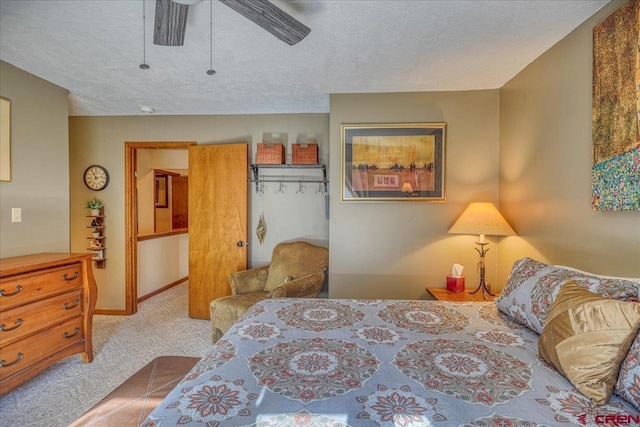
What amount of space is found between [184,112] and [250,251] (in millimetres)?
1884

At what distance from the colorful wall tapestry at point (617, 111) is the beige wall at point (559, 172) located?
8cm

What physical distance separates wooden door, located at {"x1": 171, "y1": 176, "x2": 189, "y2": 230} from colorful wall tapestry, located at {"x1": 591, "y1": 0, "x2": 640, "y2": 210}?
6.20 meters

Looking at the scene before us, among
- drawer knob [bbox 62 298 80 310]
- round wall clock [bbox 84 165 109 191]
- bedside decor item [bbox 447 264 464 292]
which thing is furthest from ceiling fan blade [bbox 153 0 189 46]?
round wall clock [bbox 84 165 109 191]

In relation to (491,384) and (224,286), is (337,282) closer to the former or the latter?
(224,286)

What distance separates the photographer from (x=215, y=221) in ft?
11.2

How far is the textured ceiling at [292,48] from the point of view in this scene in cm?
167

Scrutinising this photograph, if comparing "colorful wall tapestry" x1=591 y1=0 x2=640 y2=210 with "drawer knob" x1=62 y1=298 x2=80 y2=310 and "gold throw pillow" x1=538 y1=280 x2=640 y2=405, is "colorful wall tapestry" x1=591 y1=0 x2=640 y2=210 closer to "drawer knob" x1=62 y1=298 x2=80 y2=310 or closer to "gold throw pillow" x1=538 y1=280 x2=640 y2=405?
"gold throw pillow" x1=538 y1=280 x2=640 y2=405

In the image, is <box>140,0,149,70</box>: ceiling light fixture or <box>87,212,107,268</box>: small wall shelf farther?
<box>87,212,107,268</box>: small wall shelf

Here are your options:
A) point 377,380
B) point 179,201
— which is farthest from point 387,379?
point 179,201

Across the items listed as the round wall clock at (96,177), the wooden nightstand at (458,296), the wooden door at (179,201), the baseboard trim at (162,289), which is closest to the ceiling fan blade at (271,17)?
the wooden nightstand at (458,296)

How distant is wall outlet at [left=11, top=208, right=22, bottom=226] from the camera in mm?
2343

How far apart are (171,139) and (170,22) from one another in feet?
8.06

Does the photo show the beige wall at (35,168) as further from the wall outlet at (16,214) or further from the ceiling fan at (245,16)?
the ceiling fan at (245,16)

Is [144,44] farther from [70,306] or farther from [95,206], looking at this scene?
[95,206]
